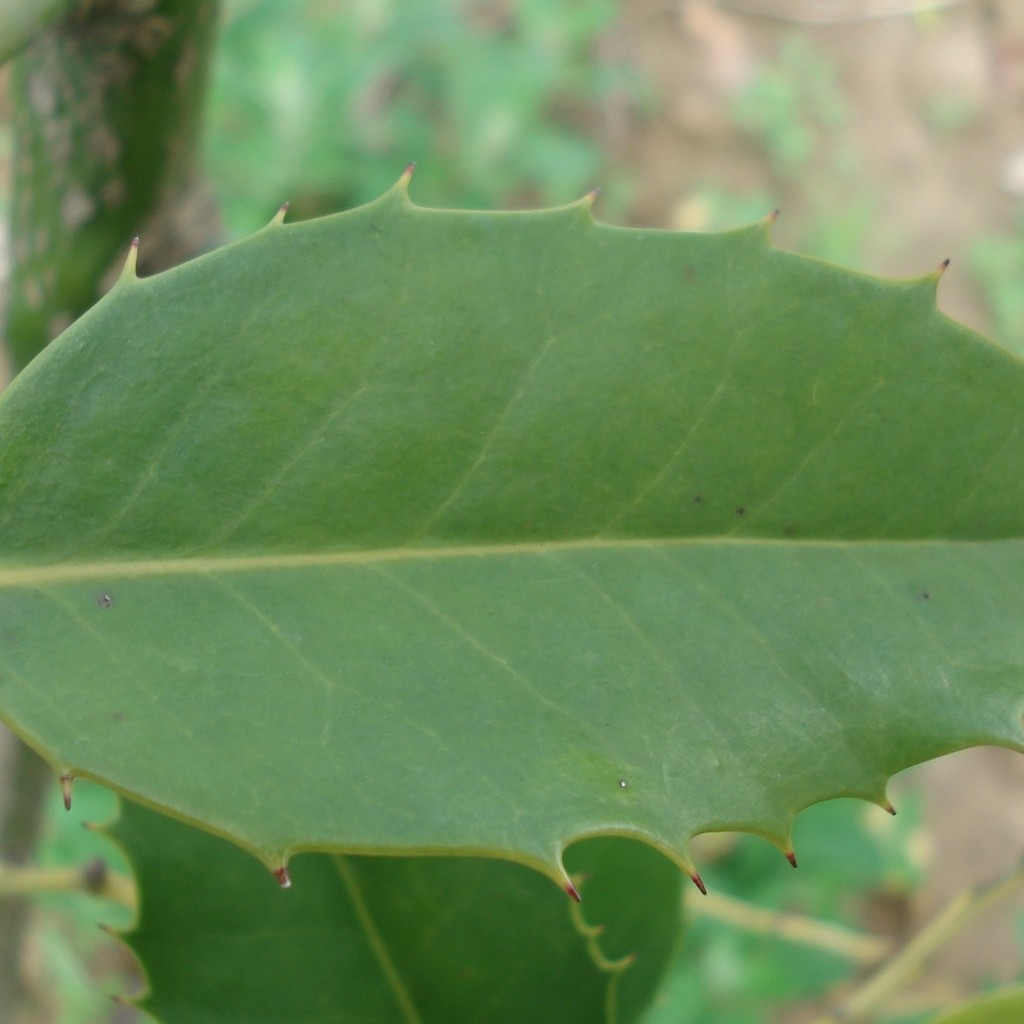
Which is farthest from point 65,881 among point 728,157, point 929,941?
point 728,157

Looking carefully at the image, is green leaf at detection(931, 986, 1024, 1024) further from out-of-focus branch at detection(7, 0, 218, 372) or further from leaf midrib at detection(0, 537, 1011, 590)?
out-of-focus branch at detection(7, 0, 218, 372)

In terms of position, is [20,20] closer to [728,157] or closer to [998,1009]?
[998,1009]

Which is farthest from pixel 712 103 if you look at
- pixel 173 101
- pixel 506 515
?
pixel 506 515

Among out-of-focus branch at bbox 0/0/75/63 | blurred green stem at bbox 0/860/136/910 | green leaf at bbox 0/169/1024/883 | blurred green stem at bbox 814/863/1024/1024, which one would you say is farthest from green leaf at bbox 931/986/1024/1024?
out-of-focus branch at bbox 0/0/75/63

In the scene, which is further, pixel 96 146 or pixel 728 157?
pixel 728 157

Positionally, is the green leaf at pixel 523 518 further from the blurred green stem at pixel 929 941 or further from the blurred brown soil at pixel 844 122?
the blurred brown soil at pixel 844 122

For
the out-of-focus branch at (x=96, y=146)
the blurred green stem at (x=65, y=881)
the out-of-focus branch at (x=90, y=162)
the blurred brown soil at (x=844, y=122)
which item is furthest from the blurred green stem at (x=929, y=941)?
the blurred brown soil at (x=844, y=122)
